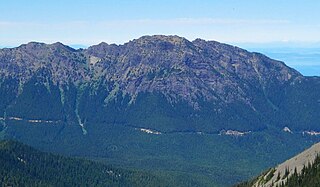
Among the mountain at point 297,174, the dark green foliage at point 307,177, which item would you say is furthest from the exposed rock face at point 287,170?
the dark green foliage at point 307,177

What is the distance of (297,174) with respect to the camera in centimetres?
16362

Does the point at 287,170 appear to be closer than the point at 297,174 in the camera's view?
No

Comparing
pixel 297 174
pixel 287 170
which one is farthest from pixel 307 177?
pixel 287 170

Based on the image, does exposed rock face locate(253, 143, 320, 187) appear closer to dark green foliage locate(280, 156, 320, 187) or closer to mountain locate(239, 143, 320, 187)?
mountain locate(239, 143, 320, 187)

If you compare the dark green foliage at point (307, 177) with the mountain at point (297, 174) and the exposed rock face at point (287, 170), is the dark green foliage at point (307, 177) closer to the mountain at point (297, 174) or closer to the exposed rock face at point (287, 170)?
the mountain at point (297, 174)

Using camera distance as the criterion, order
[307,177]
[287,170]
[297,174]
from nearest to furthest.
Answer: [307,177] < [297,174] < [287,170]

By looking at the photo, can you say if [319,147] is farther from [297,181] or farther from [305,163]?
[297,181]

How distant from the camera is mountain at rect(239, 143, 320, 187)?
156 meters

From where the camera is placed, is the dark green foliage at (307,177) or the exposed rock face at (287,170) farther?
the exposed rock face at (287,170)

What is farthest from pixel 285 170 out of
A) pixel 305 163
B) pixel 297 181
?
pixel 297 181

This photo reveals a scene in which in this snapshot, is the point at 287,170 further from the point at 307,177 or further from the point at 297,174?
the point at 307,177

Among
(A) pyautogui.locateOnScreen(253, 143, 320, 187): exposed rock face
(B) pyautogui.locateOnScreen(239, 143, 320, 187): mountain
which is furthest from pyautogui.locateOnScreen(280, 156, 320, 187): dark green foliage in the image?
(A) pyautogui.locateOnScreen(253, 143, 320, 187): exposed rock face

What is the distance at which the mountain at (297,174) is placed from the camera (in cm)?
15550

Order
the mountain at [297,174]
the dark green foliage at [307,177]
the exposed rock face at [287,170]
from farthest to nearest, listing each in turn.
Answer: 1. the exposed rock face at [287,170]
2. the mountain at [297,174]
3. the dark green foliage at [307,177]
